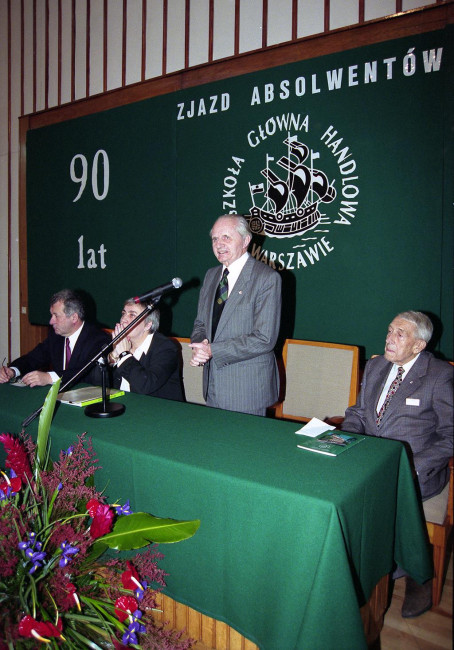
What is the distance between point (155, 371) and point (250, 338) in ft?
1.73

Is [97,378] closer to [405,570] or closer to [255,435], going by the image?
[255,435]

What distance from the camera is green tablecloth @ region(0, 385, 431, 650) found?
1.21 m

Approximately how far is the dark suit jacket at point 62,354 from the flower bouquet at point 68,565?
1.39 m

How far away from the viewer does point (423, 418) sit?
2.00m

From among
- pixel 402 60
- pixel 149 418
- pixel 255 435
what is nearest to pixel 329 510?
Answer: pixel 255 435

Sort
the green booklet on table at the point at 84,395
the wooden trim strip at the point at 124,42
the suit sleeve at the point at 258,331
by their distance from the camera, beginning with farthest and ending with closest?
the wooden trim strip at the point at 124,42
the suit sleeve at the point at 258,331
the green booklet on table at the point at 84,395

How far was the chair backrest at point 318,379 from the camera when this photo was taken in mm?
2886

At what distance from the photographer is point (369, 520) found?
1.41m

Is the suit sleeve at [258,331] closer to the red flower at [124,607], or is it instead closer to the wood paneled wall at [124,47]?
the red flower at [124,607]

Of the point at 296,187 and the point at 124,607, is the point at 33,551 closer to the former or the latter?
the point at 124,607

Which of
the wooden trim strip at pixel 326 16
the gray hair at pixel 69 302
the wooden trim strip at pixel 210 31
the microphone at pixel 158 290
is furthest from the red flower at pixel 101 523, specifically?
the wooden trim strip at pixel 210 31

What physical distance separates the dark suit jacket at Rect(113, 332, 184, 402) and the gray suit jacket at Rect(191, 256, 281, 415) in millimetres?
192

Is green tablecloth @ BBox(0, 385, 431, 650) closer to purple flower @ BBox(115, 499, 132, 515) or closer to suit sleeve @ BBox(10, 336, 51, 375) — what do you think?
purple flower @ BBox(115, 499, 132, 515)

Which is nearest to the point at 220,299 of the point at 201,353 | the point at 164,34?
the point at 201,353
